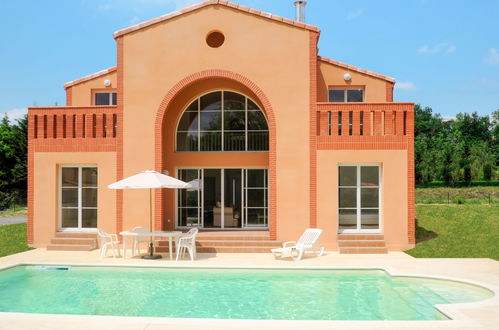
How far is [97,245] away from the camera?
15.9 m

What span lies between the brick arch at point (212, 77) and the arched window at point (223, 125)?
1322mm

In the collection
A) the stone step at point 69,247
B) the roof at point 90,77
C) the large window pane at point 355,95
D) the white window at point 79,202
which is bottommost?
the stone step at point 69,247

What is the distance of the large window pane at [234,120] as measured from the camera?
17141 mm

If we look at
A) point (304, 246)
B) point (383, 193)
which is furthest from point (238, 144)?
Answer: point (383, 193)

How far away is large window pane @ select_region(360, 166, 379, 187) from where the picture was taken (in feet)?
51.0

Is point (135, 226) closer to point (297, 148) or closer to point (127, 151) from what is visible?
point (127, 151)

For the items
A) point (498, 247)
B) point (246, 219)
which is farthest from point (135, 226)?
point (498, 247)

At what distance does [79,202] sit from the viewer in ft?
53.6

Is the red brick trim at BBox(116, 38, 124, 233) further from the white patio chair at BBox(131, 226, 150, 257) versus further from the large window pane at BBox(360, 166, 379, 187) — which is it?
the large window pane at BBox(360, 166, 379, 187)

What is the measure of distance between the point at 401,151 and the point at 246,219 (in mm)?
6257

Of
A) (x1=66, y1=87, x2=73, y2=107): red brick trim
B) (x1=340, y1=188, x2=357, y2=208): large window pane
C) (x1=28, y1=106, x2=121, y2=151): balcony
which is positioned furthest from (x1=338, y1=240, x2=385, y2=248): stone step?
(x1=66, y1=87, x2=73, y2=107): red brick trim

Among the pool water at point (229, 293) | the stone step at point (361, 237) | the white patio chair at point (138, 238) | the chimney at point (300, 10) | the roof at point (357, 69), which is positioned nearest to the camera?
the pool water at point (229, 293)

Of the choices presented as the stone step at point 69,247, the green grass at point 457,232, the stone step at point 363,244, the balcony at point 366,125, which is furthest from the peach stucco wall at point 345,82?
the stone step at point 69,247

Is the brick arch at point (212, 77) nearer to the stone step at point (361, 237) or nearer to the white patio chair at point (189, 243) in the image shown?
the white patio chair at point (189, 243)
